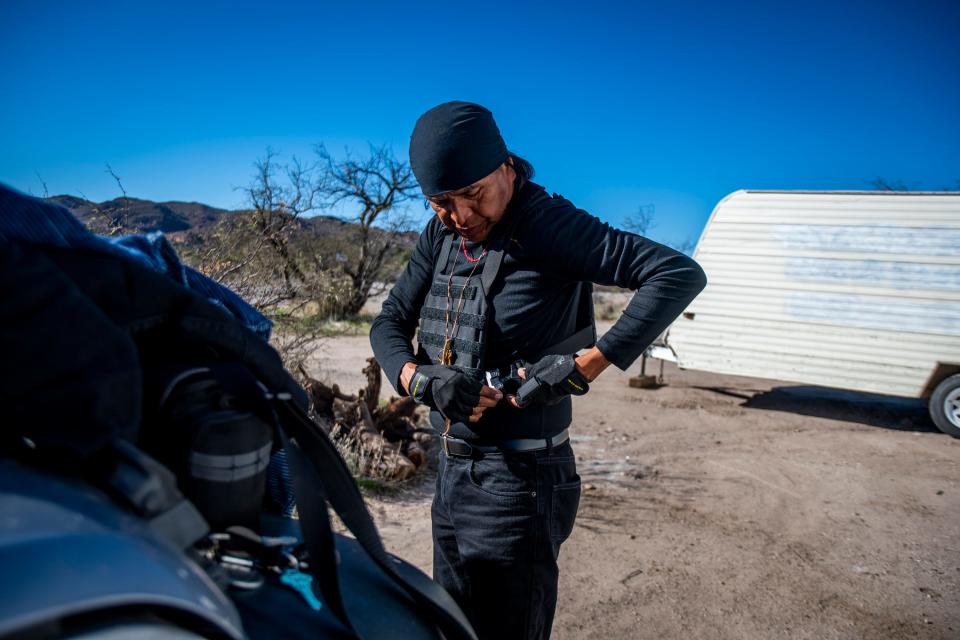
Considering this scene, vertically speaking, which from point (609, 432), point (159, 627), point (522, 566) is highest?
point (159, 627)

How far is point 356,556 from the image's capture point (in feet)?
3.68

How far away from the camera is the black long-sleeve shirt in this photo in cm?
180

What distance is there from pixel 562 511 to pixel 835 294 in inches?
278

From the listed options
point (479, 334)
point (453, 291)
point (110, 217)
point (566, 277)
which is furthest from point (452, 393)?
point (110, 217)

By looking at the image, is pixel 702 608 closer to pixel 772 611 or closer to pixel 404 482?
pixel 772 611

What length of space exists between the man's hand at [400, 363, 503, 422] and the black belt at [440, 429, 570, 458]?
7cm

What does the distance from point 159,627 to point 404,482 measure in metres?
4.25

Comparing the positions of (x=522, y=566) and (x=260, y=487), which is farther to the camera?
(x=522, y=566)

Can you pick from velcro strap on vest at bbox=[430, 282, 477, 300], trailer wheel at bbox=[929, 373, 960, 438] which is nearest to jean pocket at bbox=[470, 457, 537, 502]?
velcro strap on vest at bbox=[430, 282, 477, 300]

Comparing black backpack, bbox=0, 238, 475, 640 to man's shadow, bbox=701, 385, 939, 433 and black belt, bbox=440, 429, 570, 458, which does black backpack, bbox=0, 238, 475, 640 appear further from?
man's shadow, bbox=701, 385, 939, 433

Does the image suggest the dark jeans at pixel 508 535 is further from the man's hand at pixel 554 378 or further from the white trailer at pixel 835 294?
the white trailer at pixel 835 294

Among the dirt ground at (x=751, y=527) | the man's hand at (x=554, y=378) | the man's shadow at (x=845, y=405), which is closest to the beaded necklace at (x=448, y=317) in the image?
the man's hand at (x=554, y=378)

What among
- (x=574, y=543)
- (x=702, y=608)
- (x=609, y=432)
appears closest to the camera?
(x=702, y=608)

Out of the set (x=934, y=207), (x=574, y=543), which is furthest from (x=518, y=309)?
(x=934, y=207)
